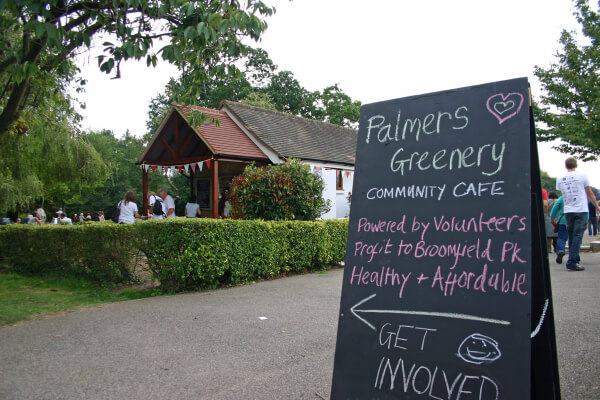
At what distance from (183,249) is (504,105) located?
226 inches

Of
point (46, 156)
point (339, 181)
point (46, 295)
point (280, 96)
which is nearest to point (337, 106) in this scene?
point (280, 96)

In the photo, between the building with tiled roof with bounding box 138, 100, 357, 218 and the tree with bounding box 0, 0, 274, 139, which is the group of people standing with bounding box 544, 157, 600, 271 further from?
the building with tiled roof with bounding box 138, 100, 357, 218

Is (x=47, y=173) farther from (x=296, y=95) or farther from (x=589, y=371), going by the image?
(x=296, y=95)

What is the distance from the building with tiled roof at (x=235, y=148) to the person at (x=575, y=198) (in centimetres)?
940

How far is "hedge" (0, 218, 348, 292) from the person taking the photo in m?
7.34

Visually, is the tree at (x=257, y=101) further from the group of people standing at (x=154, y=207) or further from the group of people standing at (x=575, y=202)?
the group of people standing at (x=575, y=202)

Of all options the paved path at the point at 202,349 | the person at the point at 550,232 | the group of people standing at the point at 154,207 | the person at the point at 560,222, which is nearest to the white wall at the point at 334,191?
the group of people standing at the point at 154,207

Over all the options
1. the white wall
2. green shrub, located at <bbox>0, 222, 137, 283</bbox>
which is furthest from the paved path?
the white wall

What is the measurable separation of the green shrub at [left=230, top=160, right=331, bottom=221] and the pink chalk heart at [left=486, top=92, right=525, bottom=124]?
716cm

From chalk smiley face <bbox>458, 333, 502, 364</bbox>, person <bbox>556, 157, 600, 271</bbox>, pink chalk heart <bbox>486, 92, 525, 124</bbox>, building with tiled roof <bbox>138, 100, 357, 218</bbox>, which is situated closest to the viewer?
chalk smiley face <bbox>458, 333, 502, 364</bbox>

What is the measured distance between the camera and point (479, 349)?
2.40 meters

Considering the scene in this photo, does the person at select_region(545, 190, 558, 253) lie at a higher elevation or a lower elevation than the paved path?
higher

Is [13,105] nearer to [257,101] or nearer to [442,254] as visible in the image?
[442,254]

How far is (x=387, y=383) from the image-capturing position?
2.64m
